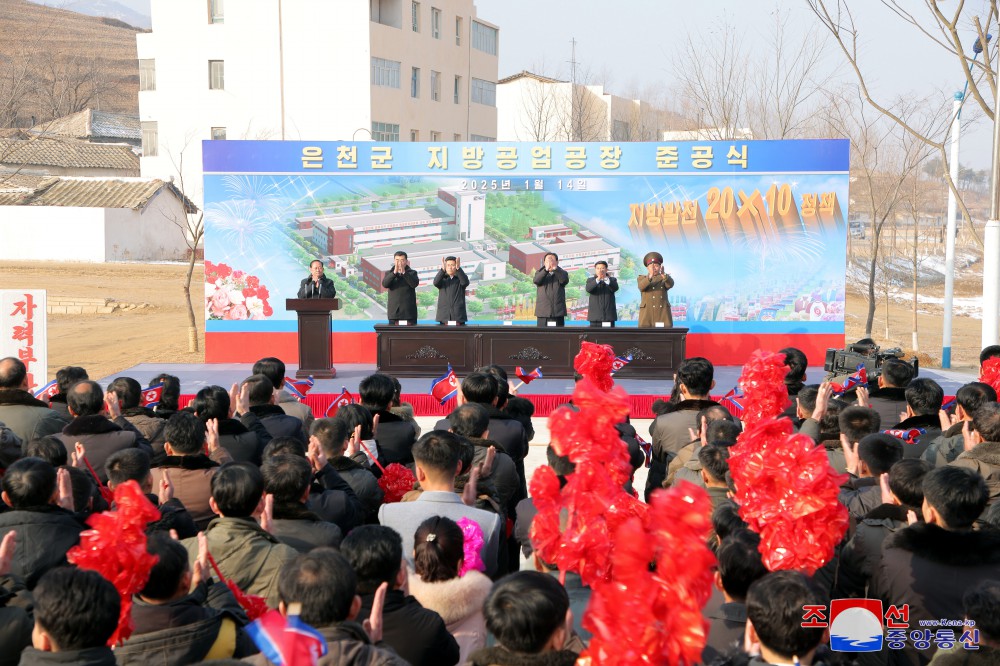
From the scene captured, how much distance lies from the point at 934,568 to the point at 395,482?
2.05m

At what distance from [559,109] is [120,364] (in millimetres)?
23236

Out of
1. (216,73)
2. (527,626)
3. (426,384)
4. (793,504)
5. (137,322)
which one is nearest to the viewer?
(527,626)

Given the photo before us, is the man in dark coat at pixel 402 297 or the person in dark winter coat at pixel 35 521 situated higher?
the man in dark coat at pixel 402 297

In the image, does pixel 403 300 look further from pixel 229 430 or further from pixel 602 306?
pixel 229 430

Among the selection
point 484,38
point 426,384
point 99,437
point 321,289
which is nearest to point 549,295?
point 426,384

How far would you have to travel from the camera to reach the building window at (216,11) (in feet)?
96.9

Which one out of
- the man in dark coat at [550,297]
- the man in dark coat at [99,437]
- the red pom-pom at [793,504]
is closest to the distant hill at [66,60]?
the man in dark coat at [550,297]

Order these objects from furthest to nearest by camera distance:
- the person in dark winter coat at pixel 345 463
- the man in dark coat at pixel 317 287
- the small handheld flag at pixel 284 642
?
the man in dark coat at pixel 317 287 < the person in dark winter coat at pixel 345 463 < the small handheld flag at pixel 284 642

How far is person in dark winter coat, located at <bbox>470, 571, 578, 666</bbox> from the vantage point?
6.96 feet

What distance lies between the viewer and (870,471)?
3.68 metres

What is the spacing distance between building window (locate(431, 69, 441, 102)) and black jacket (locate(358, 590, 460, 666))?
2951 centimetres

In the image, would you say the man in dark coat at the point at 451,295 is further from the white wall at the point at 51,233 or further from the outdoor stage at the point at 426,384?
the white wall at the point at 51,233

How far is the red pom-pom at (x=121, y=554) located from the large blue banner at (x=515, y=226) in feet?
33.1

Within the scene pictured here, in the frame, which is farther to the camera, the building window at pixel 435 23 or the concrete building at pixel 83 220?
the building window at pixel 435 23
